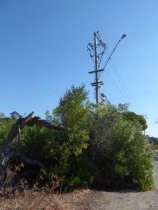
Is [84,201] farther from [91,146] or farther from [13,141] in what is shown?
[91,146]

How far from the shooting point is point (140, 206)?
12125 mm

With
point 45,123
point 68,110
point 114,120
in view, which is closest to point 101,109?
point 114,120

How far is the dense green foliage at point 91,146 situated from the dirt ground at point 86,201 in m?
1.02

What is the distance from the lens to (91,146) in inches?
636

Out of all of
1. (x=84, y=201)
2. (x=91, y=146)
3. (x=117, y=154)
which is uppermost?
(x=91, y=146)

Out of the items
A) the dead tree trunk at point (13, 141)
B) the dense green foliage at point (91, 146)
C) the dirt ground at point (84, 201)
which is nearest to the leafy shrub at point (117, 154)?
the dense green foliage at point (91, 146)

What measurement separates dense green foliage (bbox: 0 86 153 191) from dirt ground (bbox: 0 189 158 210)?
1021 mm

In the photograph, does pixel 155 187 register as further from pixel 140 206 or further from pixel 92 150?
pixel 140 206

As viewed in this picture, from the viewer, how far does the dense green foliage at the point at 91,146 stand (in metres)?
14.8

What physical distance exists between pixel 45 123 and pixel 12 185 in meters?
2.58

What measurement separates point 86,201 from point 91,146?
3.99 meters

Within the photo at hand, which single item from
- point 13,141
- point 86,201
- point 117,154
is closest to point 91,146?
point 117,154

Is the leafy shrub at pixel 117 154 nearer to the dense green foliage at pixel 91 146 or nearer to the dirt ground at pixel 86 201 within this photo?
the dense green foliage at pixel 91 146

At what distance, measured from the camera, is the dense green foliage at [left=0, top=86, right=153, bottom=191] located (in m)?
14.8
